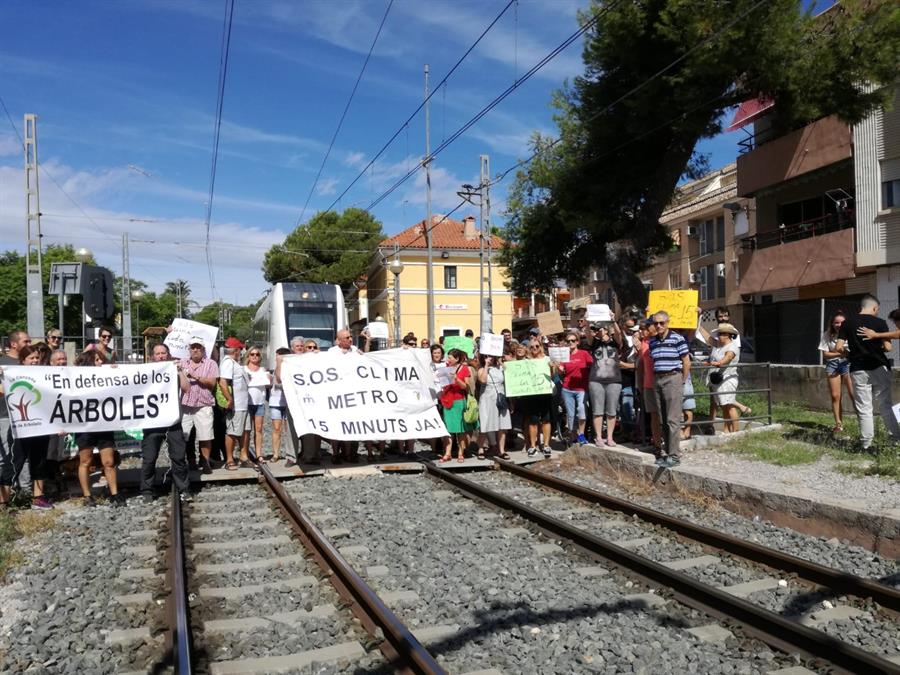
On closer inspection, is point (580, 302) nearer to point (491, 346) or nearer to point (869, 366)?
point (491, 346)

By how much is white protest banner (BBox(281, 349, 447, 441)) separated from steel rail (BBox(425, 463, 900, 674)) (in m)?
3.96

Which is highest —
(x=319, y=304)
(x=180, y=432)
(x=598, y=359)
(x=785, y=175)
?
(x=785, y=175)

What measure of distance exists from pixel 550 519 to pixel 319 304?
18726 millimetres

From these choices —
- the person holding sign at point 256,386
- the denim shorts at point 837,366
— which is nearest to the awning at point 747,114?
the denim shorts at point 837,366

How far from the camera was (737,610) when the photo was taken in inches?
197

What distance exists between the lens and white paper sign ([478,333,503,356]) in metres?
11.5

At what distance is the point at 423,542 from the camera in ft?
23.3

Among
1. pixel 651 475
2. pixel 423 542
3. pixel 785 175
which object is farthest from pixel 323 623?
pixel 785 175

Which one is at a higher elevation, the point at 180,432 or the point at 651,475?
the point at 180,432

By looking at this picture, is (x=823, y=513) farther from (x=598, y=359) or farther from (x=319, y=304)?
(x=319, y=304)

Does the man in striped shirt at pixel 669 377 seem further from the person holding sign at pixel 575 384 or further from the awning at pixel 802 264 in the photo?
the awning at pixel 802 264

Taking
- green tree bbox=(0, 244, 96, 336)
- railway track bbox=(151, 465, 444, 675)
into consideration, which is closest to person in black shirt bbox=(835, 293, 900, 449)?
railway track bbox=(151, 465, 444, 675)

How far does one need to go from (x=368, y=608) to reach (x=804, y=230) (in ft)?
74.8

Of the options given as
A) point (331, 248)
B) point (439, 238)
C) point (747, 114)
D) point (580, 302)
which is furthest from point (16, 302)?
point (747, 114)
